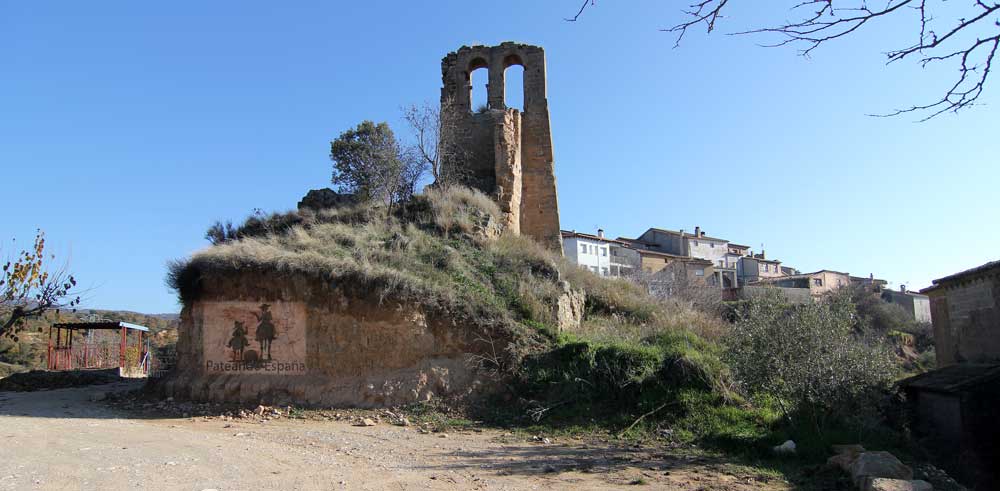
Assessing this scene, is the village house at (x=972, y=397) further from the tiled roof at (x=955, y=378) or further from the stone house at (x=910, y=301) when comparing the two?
the stone house at (x=910, y=301)

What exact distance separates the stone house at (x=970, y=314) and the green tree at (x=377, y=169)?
13232 mm

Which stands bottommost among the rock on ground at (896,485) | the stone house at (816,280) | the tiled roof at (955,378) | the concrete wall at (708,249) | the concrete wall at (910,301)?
the rock on ground at (896,485)

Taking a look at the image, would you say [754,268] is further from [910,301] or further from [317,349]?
[317,349]

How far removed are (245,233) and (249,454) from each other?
1001 centimetres

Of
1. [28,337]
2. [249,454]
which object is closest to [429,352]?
[249,454]

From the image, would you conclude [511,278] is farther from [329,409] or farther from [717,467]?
[717,467]

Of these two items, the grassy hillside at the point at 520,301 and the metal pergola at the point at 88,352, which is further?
the metal pergola at the point at 88,352

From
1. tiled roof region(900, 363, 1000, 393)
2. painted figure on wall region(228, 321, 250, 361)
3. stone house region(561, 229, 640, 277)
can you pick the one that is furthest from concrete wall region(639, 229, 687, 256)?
painted figure on wall region(228, 321, 250, 361)

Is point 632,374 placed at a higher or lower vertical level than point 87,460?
higher

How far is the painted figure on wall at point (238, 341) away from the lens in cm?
1258

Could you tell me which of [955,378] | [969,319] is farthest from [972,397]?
[969,319]

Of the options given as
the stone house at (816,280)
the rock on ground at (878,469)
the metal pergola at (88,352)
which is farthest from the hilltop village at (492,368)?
the stone house at (816,280)

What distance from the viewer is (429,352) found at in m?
12.0

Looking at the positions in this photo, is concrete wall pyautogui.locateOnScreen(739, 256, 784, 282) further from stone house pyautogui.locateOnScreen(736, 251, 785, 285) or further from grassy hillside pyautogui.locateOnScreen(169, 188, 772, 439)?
grassy hillside pyautogui.locateOnScreen(169, 188, 772, 439)
